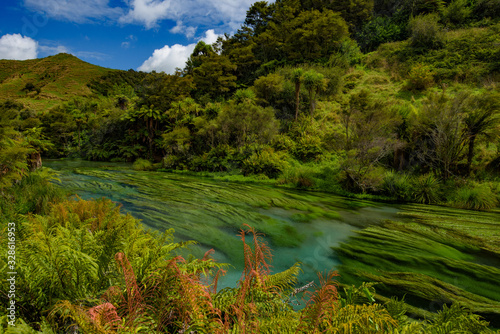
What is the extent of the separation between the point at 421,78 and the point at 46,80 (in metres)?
100

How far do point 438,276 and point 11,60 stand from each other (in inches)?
5799

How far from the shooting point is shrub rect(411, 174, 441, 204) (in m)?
9.91

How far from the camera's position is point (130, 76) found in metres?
73.8

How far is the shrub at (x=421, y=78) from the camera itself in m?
19.5

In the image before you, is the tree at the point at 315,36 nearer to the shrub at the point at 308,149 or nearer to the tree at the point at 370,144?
the shrub at the point at 308,149

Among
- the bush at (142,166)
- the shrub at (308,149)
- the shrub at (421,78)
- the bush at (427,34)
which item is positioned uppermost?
the bush at (427,34)

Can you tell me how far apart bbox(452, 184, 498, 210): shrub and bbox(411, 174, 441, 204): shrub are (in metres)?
0.70

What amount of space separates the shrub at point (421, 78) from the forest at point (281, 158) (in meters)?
0.11

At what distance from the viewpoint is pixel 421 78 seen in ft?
63.9

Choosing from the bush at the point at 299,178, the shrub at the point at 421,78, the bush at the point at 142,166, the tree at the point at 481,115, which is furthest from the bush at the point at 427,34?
the bush at the point at 142,166

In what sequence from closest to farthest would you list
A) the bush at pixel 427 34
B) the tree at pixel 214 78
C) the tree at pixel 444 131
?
the tree at pixel 444 131 → the bush at pixel 427 34 → the tree at pixel 214 78

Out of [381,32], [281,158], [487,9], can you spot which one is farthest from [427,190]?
[381,32]

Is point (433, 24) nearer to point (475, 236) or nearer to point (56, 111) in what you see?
point (475, 236)

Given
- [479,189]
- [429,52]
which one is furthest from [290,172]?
[429,52]
